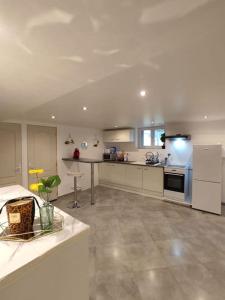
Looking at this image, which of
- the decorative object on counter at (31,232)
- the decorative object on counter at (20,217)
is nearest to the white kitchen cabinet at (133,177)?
the decorative object on counter at (31,232)

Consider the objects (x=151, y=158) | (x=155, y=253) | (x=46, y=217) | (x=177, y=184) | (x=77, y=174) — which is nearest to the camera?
(x=46, y=217)

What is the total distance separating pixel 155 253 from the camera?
7.30ft

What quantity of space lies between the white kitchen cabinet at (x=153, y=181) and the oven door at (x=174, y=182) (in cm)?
17

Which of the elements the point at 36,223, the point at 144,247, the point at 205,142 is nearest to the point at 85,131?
the point at 205,142

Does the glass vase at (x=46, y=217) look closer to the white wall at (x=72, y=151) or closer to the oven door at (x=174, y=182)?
the oven door at (x=174, y=182)

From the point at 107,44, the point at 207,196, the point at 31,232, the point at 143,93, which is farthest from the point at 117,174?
the point at 107,44

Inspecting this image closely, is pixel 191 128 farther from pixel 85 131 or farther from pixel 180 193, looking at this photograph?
pixel 85 131

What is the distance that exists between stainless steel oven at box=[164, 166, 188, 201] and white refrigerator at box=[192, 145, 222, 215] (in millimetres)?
263

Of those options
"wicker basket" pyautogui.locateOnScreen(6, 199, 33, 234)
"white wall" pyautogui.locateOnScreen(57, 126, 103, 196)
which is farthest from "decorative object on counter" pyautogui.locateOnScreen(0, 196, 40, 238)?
"white wall" pyautogui.locateOnScreen(57, 126, 103, 196)

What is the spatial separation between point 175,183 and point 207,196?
0.75 metres

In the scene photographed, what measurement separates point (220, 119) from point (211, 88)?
2635mm

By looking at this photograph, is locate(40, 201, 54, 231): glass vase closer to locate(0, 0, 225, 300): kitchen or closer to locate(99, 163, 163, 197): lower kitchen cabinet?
locate(0, 0, 225, 300): kitchen

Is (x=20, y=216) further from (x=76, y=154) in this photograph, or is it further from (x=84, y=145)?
(x=84, y=145)

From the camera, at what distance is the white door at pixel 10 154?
3463 millimetres
